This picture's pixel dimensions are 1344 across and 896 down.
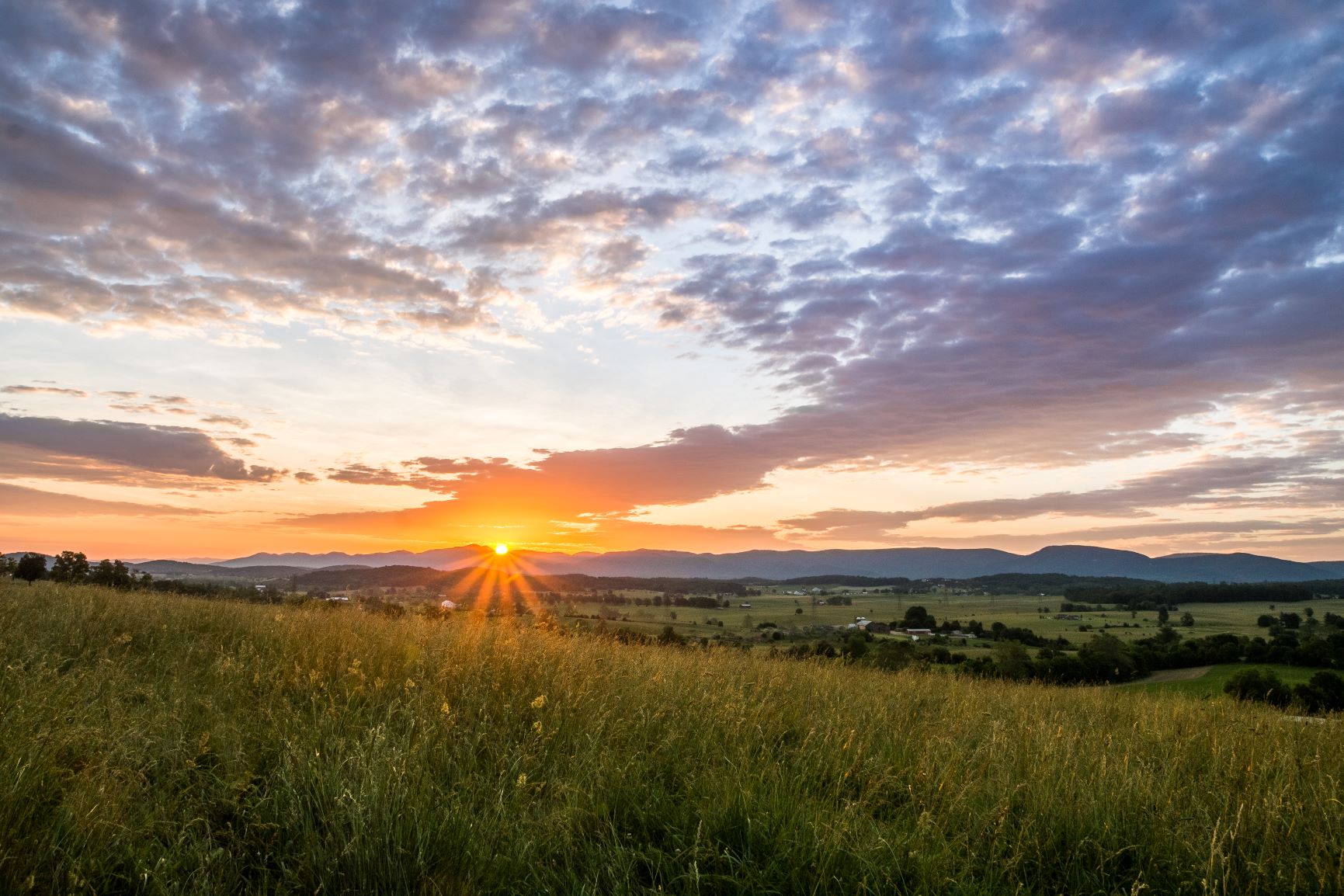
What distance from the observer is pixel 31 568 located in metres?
20.8

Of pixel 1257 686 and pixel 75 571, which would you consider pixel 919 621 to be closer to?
pixel 1257 686

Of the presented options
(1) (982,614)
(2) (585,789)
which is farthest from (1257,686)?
(1) (982,614)

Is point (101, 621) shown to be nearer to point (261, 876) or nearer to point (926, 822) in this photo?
point (261, 876)

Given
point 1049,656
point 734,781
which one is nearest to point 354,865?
point 734,781

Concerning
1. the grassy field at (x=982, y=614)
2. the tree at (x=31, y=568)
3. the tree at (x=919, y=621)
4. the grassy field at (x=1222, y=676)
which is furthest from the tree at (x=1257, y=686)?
the tree at (x=919, y=621)

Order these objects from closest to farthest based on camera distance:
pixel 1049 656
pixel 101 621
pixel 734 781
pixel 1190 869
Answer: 1. pixel 1190 869
2. pixel 734 781
3. pixel 101 621
4. pixel 1049 656

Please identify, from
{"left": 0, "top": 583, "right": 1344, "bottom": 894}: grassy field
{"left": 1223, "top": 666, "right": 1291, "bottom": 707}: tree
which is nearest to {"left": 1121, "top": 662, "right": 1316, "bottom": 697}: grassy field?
{"left": 1223, "top": 666, "right": 1291, "bottom": 707}: tree

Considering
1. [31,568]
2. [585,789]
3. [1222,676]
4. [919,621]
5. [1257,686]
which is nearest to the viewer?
[585,789]

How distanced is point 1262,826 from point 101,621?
42.7ft

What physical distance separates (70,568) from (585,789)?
26.4 meters

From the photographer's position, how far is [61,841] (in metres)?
3.59

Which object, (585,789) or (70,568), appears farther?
(70,568)

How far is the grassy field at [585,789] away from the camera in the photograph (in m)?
3.58

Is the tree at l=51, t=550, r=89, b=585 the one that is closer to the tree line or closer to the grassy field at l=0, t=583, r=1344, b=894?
the tree line
